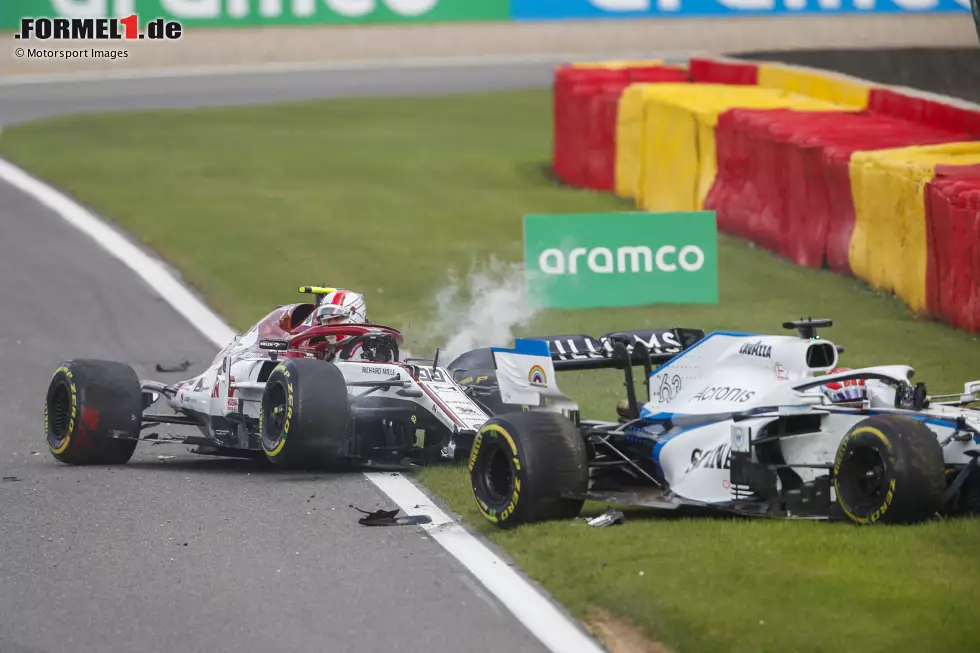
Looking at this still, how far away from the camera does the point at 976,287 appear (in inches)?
645

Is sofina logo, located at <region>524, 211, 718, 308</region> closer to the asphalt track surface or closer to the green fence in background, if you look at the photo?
the asphalt track surface

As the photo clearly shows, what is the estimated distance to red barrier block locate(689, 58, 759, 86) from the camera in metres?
27.6

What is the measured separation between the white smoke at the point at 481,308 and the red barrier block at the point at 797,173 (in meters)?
3.04

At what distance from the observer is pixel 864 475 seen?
30.2ft

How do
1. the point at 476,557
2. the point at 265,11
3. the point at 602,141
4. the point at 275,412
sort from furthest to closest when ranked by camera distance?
the point at 265,11
the point at 602,141
the point at 275,412
the point at 476,557

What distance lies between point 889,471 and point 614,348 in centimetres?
265

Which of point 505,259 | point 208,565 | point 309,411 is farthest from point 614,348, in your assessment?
point 505,259

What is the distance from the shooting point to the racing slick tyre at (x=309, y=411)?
11484 mm

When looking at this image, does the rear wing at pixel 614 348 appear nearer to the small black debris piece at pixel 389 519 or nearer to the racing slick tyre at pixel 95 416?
the small black debris piece at pixel 389 519

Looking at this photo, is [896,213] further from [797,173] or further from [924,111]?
[924,111]

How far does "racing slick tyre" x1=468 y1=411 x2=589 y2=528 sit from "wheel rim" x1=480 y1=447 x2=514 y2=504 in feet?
0.12

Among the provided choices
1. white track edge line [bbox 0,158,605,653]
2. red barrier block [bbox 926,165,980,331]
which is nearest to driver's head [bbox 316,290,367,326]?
white track edge line [bbox 0,158,605,653]

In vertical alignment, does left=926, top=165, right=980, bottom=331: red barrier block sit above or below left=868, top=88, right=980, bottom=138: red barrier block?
below

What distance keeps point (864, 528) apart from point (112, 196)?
19.1m
